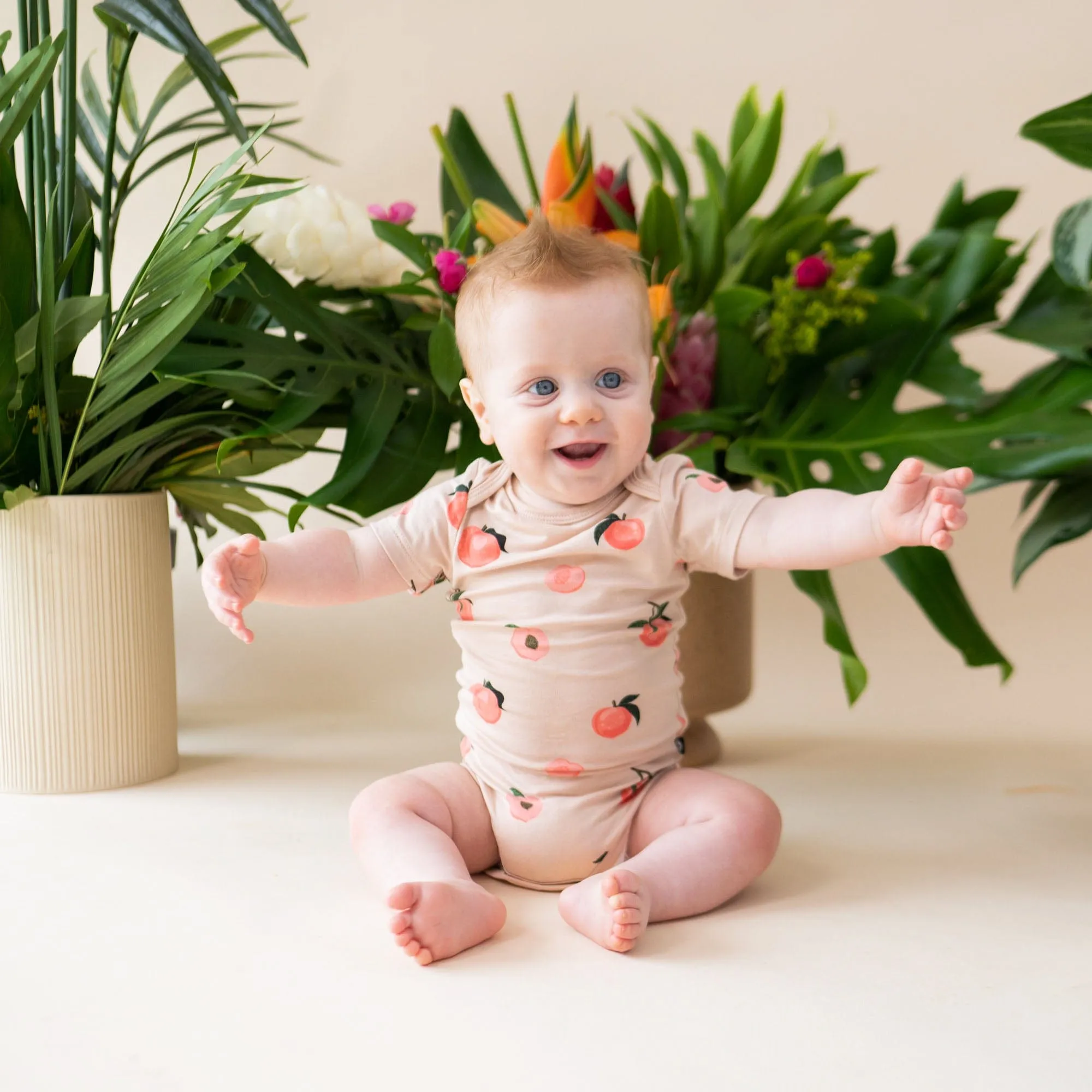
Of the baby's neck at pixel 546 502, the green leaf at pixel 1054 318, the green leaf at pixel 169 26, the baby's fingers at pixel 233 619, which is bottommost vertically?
the baby's fingers at pixel 233 619

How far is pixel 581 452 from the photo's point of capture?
3.33ft

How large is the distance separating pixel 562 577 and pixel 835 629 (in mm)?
279

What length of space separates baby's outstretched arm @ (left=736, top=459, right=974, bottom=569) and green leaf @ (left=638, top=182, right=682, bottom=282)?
1.38 ft

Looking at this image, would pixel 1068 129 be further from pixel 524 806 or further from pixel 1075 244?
pixel 524 806

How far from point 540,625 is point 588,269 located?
28cm

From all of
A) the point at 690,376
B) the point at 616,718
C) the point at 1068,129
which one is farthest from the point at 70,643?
the point at 1068,129

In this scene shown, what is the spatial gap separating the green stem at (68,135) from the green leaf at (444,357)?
385mm

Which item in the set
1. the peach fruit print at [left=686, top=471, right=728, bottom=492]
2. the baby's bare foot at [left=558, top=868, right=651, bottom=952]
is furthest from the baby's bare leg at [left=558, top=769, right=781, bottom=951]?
the peach fruit print at [left=686, top=471, right=728, bottom=492]

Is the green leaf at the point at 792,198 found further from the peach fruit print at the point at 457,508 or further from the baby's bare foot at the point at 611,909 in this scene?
the baby's bare foot at the point at 611,909

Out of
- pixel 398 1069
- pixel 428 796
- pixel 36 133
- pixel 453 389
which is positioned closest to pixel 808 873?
pixel 428 796

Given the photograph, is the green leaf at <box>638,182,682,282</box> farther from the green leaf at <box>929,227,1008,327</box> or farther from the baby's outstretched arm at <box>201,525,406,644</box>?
the baby's outstretched arm at <box>201,525,406,644</box>

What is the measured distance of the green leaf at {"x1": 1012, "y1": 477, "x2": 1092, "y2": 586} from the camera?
1146mm

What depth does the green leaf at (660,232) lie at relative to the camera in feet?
4.26

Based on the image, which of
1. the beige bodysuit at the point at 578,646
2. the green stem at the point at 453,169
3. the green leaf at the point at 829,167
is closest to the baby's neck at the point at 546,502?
the beige bodysuit at the point at 578,646
